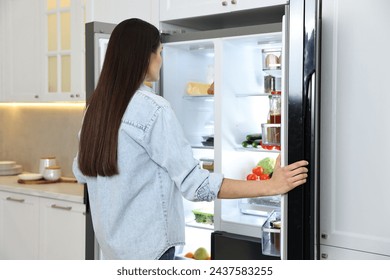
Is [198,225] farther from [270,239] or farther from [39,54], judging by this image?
[39,54]

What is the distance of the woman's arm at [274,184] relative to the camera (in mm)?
1674

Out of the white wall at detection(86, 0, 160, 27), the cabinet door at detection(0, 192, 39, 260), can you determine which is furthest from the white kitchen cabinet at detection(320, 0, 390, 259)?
the cabinet door at detection(0, 192, 39, 260)

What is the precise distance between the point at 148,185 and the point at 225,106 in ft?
2.88

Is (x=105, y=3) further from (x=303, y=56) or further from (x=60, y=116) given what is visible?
(x=303, y=56)

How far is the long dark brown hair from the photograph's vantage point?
65.6 inches

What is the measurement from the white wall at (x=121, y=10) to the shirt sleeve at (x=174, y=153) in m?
1.20

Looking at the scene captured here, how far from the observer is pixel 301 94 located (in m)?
1.69

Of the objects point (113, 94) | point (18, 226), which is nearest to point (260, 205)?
point (113, 94)

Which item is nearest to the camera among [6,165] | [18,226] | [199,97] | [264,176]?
[264,176]

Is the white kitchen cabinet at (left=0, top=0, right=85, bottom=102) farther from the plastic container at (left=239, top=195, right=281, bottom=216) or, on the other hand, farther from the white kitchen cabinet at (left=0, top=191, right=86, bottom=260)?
the plastic container at (left=239, top=195, right=281, bottom=216)

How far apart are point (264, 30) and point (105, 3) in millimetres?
1042

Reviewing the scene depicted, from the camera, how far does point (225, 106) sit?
249 centimetres

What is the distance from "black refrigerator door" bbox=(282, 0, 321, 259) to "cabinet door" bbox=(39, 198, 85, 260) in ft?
5.40

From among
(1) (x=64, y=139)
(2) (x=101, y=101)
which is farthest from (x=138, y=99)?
(1) (x=64, y=139)
